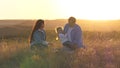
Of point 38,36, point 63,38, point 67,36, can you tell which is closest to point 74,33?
point 67,36

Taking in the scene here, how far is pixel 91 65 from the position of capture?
13602 mm

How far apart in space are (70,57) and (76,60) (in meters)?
0.55

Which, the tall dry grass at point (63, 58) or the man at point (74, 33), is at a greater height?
the man at point (74, 33)

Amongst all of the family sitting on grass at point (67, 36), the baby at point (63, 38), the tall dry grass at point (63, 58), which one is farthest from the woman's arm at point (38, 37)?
the tall dry grass at point (63, 58)

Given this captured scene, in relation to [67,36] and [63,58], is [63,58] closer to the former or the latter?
[63,58]

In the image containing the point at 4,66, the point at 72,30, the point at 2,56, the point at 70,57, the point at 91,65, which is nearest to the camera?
the point at 91,65

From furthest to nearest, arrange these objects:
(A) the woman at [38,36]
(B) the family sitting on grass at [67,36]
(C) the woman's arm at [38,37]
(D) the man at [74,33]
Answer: (C) the woman's arm at [38,37] → (A) the woman at [38,36] → (D) the man at [74,33] → (B) the family sitting on grass at [67,36]

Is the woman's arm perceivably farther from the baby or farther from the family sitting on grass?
the baby

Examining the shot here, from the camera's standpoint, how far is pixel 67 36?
18.0 metres

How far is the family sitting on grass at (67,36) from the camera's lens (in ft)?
57.6

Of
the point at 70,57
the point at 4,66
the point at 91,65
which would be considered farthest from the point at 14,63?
the point at 91,65

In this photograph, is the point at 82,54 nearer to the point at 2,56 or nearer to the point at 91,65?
the point at 91,65

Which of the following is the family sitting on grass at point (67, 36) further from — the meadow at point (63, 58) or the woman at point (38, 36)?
the meadow at point (63, 58)

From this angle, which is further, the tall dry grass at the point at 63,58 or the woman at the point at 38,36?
the woman at the point at 38,36
